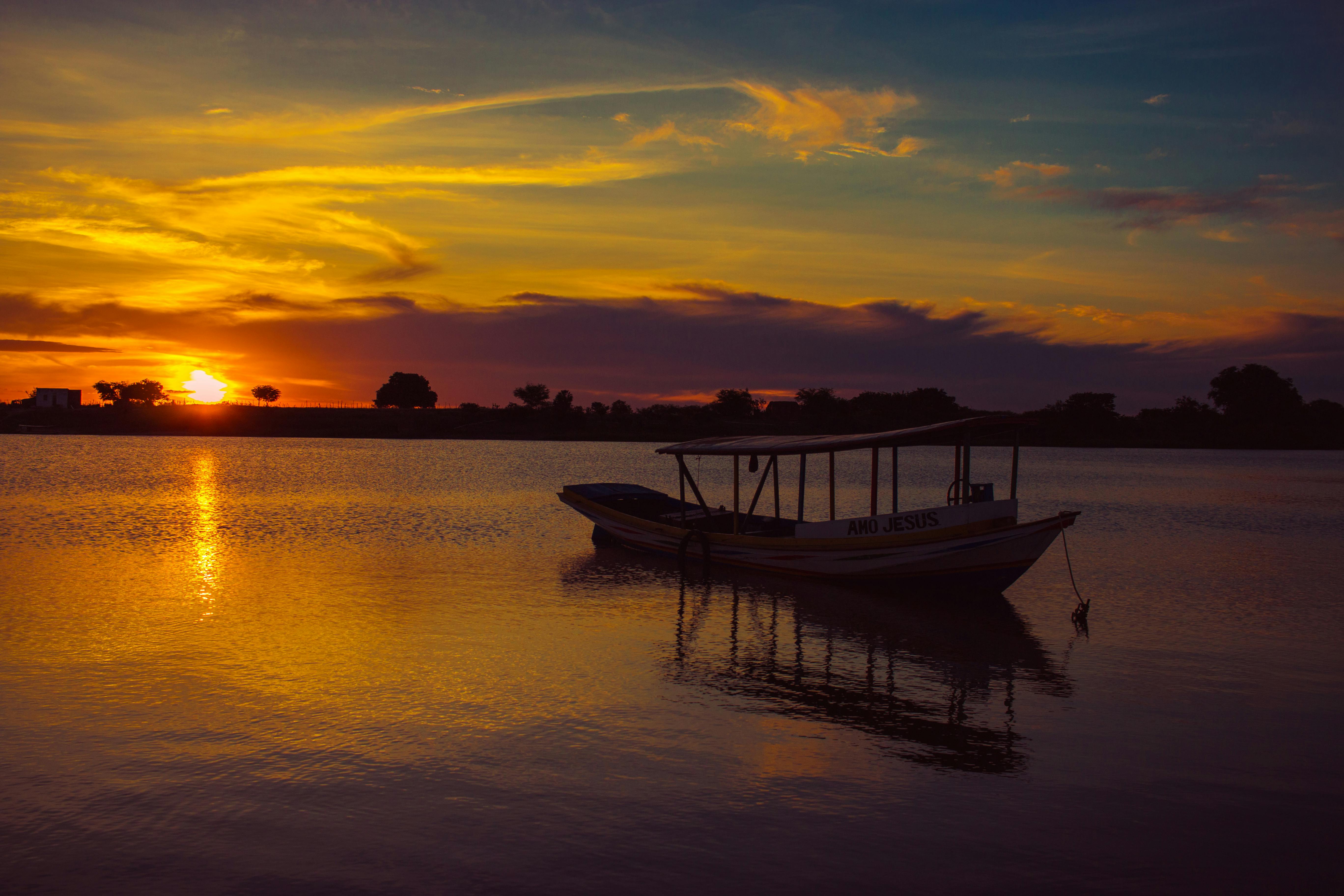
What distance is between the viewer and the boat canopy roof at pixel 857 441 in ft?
68.0

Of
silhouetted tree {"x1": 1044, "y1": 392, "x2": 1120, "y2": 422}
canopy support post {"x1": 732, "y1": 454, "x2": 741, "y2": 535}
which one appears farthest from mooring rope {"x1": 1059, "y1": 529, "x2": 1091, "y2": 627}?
silhouetted tree {"x1": 1044, "y1": 392, "x2": 1120, "y2": 422}

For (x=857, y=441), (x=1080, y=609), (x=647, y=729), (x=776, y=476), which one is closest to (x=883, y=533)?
(x=857, y=441)

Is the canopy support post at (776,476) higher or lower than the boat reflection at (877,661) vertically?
higher

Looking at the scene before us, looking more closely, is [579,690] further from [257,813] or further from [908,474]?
[908,474]

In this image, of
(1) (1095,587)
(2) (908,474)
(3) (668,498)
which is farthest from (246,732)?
(2) (908,474)

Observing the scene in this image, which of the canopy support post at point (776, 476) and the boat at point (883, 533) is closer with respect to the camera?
the boat at point (883, 533)

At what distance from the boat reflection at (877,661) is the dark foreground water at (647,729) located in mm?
88

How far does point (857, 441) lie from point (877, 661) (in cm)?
856

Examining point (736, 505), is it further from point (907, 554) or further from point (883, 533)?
point (907, 554)

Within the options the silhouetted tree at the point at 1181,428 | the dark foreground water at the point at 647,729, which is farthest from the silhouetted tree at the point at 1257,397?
the dark foreground water at the point at 647,729

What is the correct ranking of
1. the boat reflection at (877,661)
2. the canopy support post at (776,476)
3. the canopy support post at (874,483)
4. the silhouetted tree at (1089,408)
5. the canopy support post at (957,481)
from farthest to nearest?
the silhouetted tree at (1089,408) < the canopy support post at (776,476) < the canopy support post at (874,483) < the canopy support post at (957,481) < the boat reflection at (877,661)

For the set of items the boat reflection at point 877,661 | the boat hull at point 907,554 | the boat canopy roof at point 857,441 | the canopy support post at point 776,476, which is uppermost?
the boat canopy roof at point 857,441

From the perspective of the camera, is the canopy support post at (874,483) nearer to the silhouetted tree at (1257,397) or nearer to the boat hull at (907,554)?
the boat hull at (907,554)

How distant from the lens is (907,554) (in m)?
21.1
